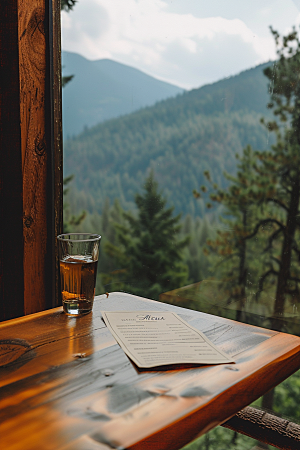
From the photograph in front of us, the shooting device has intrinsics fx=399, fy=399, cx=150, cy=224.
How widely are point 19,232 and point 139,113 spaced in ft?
3.14

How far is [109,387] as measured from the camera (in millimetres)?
558

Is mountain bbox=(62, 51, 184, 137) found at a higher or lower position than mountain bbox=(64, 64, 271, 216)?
higher

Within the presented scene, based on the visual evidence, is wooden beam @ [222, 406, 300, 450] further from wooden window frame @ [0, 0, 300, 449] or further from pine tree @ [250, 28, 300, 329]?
wooden window frame @ [0, 0, 300, 449]

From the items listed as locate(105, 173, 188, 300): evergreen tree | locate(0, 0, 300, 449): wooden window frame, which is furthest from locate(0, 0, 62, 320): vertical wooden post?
locate(105, 173, 188, 300): evergreen tree

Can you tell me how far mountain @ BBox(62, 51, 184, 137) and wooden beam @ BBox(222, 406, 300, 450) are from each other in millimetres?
1470

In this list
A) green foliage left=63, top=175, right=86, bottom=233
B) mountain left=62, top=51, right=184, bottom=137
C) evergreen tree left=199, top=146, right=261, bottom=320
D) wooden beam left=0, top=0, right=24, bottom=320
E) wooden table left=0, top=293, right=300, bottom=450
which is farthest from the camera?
green foliage left=63, top=175, right=86, bottom=233

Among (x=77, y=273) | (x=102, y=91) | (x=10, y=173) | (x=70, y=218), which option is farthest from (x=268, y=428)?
(x=102, y=91)

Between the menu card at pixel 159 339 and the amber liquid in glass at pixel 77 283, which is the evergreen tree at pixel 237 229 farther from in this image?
the amber liquid in glass at pixel 77 283

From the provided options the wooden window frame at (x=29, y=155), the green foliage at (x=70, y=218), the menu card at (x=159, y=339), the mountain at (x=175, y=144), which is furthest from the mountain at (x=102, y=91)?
the menu card at (x=159, y=339)

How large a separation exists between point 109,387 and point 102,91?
6.02 ft

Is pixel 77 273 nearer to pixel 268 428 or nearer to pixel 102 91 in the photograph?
pixel 268 428

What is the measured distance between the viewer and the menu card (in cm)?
64

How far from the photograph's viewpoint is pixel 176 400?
1.71ft

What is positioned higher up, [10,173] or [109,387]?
[10,173]
